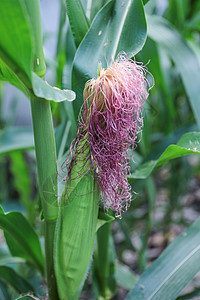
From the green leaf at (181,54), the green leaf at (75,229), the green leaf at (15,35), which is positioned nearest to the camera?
the green leaf at (15,35)

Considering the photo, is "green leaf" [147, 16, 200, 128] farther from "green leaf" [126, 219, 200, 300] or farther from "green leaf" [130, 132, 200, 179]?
"green leaf" [126, 219, 200, 300]

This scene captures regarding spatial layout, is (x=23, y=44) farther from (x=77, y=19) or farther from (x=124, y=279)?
(x=124, y=279)

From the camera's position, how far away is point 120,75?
32 cm

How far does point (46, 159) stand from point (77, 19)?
0.18 meters

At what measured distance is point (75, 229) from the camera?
0.36m

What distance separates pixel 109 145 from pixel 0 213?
17 centimetres

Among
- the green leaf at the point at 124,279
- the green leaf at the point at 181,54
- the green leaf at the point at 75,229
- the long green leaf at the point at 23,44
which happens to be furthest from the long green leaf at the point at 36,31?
the green leaf at the point at 124,279

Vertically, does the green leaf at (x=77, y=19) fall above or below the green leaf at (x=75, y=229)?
above

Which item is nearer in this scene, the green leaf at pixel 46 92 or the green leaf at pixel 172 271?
the green leaf at pixel 46 92

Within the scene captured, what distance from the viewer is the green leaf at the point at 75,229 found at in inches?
13.8

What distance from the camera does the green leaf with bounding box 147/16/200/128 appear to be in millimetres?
504

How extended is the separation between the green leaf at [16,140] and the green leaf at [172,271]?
354 mm

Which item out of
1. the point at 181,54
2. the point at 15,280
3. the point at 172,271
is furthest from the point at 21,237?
the point at 181,54

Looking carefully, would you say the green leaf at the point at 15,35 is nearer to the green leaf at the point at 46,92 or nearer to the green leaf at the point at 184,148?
the green leaf at the point at 46,92
